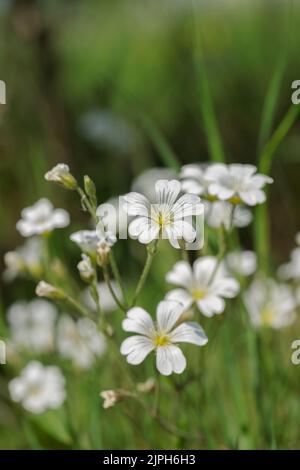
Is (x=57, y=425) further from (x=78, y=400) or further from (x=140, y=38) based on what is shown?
(x=140, y=38)

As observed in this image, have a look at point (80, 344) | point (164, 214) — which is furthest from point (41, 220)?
point (80, 344)

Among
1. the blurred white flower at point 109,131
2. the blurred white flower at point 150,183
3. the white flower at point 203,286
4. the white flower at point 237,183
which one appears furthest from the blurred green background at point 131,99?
the white flower at point 237,183

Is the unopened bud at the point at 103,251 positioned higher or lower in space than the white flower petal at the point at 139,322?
higher

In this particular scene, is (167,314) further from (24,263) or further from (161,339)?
(24,263)

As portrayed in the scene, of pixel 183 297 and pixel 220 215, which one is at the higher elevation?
pixel 220 215

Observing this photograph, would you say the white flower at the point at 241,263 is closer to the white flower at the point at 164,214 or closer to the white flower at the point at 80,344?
the white flower at the point at 80,344
